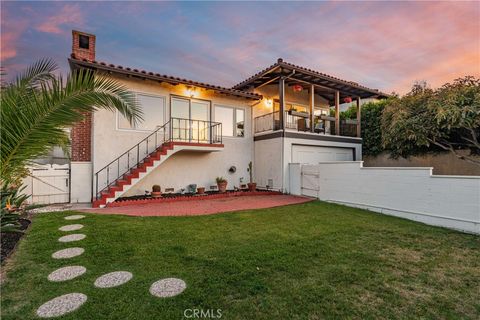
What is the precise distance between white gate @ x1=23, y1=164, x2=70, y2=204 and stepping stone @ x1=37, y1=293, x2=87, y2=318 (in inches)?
292

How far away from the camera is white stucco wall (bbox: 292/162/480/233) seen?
596 centimetres

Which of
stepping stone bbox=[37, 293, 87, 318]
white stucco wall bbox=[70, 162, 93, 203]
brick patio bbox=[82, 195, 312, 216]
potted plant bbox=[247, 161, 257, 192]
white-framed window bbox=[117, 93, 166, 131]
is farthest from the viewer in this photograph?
potted plant bbox=[247, 161, 257, 192]

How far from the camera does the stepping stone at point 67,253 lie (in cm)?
387

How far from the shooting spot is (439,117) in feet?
23.8

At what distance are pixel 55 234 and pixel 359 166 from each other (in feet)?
30.2

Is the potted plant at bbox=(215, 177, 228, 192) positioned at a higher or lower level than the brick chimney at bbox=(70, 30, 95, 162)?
lower

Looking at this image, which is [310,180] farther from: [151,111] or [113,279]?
[113,279]

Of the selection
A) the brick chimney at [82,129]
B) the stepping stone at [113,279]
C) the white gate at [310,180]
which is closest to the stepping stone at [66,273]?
the stepping stone at [113,279]

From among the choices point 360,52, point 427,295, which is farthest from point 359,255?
point 360,52

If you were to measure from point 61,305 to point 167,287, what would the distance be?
1.09 meters

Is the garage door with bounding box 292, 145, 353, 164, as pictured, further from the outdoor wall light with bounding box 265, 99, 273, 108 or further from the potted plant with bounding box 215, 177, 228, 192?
the potted plant with bounding box 215, 177, 228, 192

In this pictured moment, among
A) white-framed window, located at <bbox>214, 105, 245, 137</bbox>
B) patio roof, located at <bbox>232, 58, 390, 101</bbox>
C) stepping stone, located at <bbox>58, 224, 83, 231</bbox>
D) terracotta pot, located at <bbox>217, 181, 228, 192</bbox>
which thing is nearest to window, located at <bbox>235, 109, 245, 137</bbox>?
white-framed window, located at <bbox>214, 105, 245, 137</bbox>

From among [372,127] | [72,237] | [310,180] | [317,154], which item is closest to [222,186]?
[310,180]

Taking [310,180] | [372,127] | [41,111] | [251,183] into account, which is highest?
[372,127]
